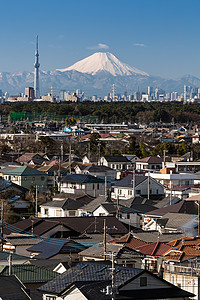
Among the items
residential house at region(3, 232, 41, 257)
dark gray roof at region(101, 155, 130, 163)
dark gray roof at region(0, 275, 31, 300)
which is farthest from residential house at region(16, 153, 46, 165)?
dark gray roof at region(0, 275, 31, 300)

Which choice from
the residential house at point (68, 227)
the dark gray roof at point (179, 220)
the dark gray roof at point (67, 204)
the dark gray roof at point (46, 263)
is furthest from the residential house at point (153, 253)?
the dark gray roof at point (67, 204)

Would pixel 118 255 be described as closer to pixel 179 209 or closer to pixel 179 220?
pixel 179 220

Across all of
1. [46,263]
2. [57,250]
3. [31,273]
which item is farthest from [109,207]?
[31,273]

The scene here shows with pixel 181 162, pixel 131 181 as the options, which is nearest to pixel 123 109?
pixel 181 162

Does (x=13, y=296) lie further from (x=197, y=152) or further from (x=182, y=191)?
(x=197, y=152)

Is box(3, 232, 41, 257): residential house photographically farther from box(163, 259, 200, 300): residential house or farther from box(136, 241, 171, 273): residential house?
box(163, 259, 200, 300): residential house

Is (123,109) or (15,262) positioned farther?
(123,109)
